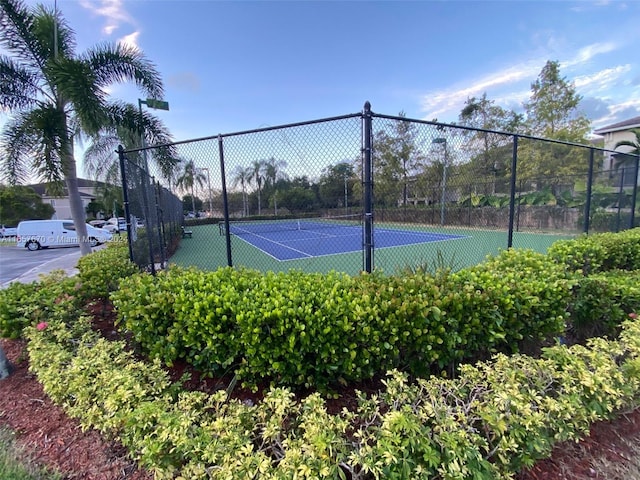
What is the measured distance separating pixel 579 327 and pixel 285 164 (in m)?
3.34

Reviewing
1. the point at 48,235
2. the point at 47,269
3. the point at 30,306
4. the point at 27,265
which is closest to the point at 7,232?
the point at 48,235

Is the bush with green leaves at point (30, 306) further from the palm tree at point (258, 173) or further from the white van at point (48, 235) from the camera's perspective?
the white van at point (48, 235)

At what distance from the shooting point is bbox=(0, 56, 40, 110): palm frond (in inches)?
236

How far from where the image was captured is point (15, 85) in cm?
614

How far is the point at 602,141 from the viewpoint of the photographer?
2308 cm

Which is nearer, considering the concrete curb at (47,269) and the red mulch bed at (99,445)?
the red mulch bed at (99,445)

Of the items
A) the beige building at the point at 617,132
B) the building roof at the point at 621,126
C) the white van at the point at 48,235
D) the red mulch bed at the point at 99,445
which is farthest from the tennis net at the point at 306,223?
the building roof at the point at 621,126

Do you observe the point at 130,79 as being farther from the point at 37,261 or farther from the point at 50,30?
the point at 37,261

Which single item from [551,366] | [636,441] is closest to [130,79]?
[551,366]

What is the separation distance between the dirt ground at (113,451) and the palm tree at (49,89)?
17.2 ft

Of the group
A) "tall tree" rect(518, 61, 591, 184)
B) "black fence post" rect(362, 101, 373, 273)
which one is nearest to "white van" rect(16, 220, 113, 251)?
"black fence post" rect(362, 101, 373, 273)

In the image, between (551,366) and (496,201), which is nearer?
(551,366)

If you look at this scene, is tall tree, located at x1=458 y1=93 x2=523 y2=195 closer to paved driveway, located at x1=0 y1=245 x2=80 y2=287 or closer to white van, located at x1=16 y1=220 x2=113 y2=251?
paved driveway, located at x1=0 y1=245 x2=80 y2=287

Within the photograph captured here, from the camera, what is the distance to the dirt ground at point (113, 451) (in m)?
1.57
